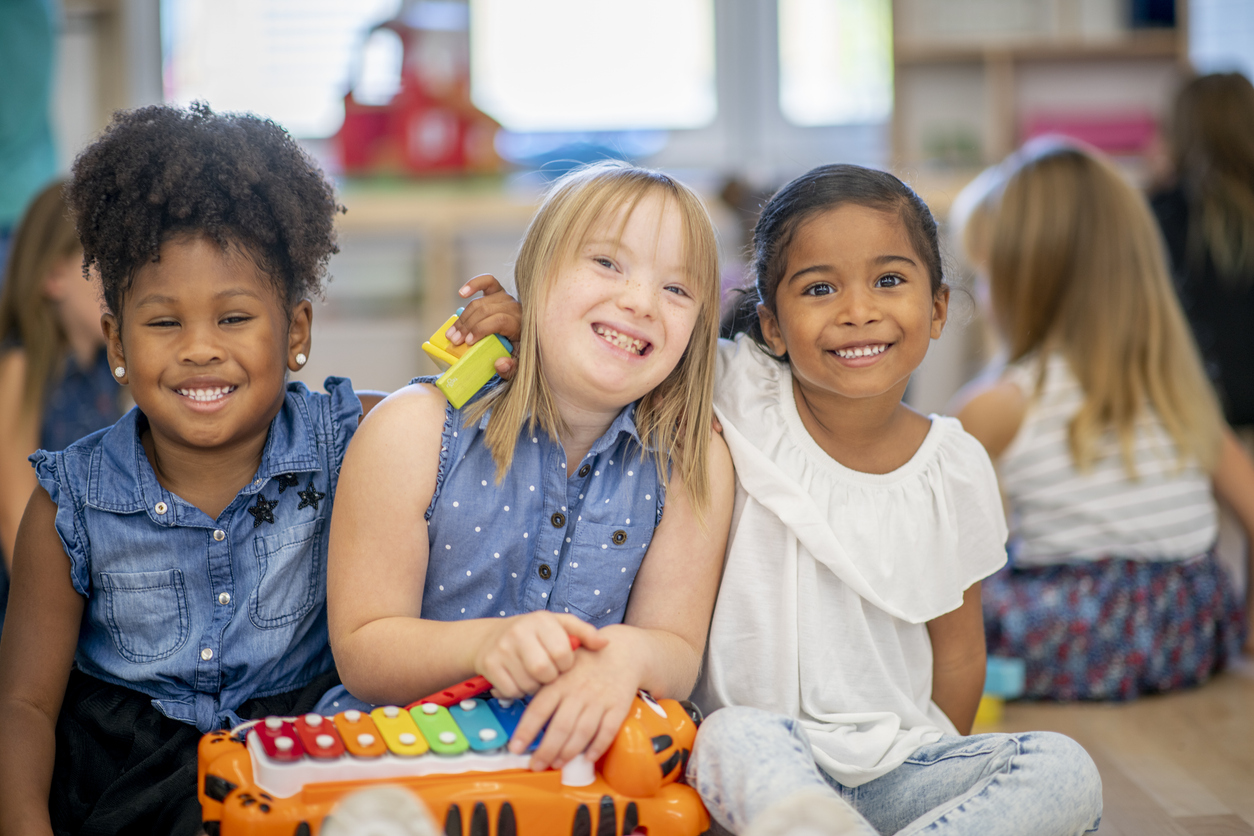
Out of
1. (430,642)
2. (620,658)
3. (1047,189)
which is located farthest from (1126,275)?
(430,642)

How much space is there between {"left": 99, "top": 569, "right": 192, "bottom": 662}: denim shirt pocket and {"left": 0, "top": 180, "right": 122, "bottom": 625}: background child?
72 cm

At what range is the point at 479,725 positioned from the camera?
86cm

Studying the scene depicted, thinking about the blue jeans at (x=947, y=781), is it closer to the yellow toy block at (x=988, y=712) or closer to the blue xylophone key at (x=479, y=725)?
the blue xylophone key at (x=479, y=725)

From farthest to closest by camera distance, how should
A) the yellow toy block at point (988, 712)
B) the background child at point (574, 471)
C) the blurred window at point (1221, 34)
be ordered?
the blurred window at point (1221, 34) < the yellow toy block at point (988, 712) < the background child at point (574, 471)

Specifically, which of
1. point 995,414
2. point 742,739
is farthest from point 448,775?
point 995,414

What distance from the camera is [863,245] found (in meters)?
1.08

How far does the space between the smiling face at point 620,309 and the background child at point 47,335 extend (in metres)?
0.97

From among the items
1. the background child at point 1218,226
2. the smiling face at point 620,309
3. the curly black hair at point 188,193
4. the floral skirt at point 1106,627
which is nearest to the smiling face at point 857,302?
the smiling face at point 620,309

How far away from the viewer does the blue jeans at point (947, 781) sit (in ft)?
2.86

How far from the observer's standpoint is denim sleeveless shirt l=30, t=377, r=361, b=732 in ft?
3.36

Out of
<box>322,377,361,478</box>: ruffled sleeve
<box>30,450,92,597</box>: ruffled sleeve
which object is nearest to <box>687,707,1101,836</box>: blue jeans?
<box>322,377,361,478</box>: ruffled sleeve

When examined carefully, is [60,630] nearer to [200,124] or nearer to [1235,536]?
[200,124]

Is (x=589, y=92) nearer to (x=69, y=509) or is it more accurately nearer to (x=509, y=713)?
(x=69, y=509)

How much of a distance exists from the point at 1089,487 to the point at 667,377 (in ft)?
2.79
